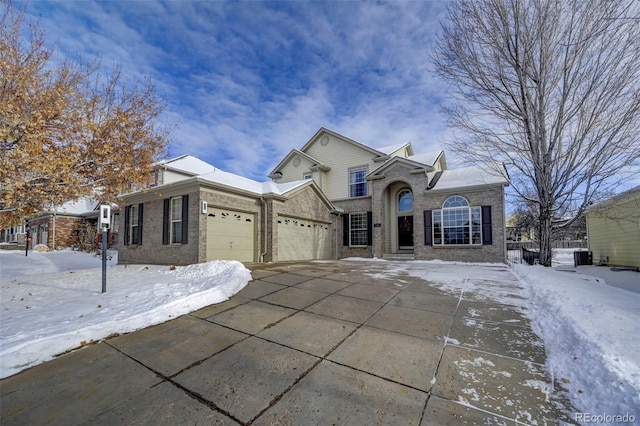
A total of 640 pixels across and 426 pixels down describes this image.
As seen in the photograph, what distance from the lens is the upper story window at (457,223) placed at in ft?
41.7

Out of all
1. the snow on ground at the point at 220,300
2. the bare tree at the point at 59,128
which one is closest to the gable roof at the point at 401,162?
the snow on ground at the point at 220,300

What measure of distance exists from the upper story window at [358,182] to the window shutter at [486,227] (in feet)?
21.2

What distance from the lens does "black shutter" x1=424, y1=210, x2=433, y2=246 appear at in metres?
13.5

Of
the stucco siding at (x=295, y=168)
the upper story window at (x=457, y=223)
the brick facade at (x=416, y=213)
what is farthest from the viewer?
the stucco siding at (x=295, y=168)

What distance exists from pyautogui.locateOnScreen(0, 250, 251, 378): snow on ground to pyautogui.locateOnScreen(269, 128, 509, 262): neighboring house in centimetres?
988

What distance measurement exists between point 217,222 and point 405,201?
35.2 feet

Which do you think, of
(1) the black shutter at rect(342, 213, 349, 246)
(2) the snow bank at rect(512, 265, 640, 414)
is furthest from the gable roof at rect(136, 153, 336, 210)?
(2) the snow bank at rect(512, 265, 640, 414)

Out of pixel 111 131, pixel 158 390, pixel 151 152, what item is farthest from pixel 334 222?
pixel 158 390

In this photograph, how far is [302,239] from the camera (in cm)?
1347

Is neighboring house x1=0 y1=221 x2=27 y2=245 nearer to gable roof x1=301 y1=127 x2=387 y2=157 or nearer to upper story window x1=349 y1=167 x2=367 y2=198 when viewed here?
gable roof x1=301 y1=127 x2=387 y2=157

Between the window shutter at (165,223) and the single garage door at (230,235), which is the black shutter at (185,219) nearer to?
the single garage door at (230,235)

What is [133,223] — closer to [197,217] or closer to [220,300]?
[197,217]

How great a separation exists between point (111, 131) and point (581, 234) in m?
36.8

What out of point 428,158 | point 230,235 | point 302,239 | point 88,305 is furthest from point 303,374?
point 428,158
